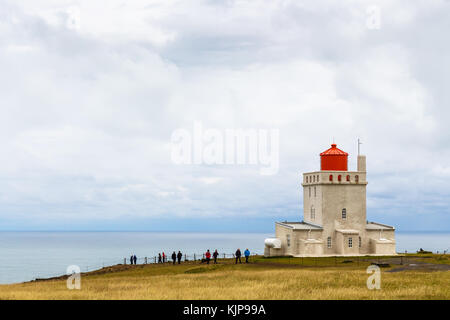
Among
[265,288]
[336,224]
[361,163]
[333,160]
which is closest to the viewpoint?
[265,288]

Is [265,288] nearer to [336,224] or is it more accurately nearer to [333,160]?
[336,224]

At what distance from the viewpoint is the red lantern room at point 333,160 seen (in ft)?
210

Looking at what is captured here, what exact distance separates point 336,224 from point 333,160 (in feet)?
22.8

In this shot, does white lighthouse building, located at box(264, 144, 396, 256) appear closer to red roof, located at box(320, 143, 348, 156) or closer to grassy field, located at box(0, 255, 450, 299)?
red roof, located at box(320, 143, 348, 156)

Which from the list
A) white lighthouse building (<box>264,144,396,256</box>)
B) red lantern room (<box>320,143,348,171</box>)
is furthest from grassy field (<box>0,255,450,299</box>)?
red lantern room (<box>320,143,348,171</box>)

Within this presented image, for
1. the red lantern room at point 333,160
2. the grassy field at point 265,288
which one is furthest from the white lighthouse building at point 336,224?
the grassy field at point 265,288

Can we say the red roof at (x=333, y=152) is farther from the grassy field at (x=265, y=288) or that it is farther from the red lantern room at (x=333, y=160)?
the grassy field at (x=265, y=288)

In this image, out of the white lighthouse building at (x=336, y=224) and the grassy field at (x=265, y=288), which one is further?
the white lighthouse building at (x=336, y=224)

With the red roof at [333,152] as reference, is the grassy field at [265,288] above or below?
below

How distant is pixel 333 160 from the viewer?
6412cm

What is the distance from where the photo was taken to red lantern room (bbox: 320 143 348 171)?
210ft

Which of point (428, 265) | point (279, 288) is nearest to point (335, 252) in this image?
point (428, 265)

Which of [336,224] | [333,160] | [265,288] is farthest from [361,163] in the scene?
[265,288]
